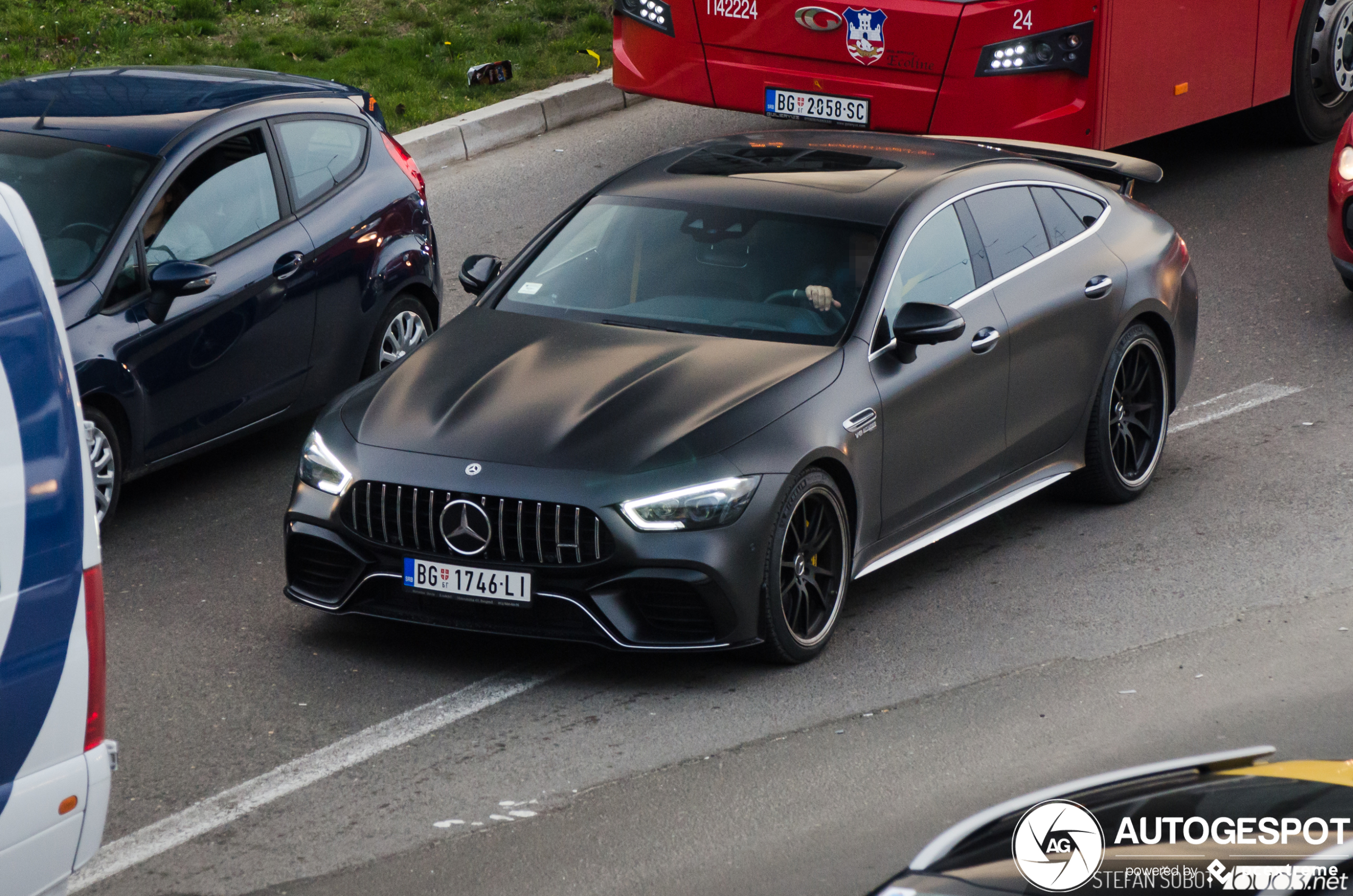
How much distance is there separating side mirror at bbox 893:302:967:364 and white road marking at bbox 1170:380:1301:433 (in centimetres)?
268

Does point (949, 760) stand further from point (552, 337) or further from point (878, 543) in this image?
point (552, 337)

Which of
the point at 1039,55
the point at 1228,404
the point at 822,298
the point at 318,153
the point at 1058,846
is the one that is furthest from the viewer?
the point at 1039,55

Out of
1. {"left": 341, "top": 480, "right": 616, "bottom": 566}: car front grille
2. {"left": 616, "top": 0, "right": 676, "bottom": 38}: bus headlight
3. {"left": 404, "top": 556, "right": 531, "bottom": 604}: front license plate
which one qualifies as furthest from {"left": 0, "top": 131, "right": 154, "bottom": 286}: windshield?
{"left": 616, "top": 0, "right": 676, "bottom": 38}: bus headlight

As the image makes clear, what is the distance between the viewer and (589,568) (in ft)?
20.6

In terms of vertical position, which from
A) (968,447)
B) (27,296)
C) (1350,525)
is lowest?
(1350,525)

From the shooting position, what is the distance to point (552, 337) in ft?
23.5

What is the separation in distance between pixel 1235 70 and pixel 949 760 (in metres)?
8.47

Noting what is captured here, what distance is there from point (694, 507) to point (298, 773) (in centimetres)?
153

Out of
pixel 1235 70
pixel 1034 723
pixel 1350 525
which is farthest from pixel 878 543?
pixel 1235 70

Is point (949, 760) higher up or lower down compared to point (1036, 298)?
lower down

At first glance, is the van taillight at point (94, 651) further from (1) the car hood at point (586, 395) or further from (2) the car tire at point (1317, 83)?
(2) the car tire at point (1317, 83)

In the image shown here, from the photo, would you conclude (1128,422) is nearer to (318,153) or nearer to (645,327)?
(645,327)

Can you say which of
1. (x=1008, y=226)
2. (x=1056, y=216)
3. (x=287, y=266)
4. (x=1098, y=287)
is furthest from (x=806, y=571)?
(x=287, y=266)

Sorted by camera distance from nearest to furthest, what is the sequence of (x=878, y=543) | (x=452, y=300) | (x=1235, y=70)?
1. (x=878, y=543)
2. (x=452, y=300)
3. (x=1235, y=70)
